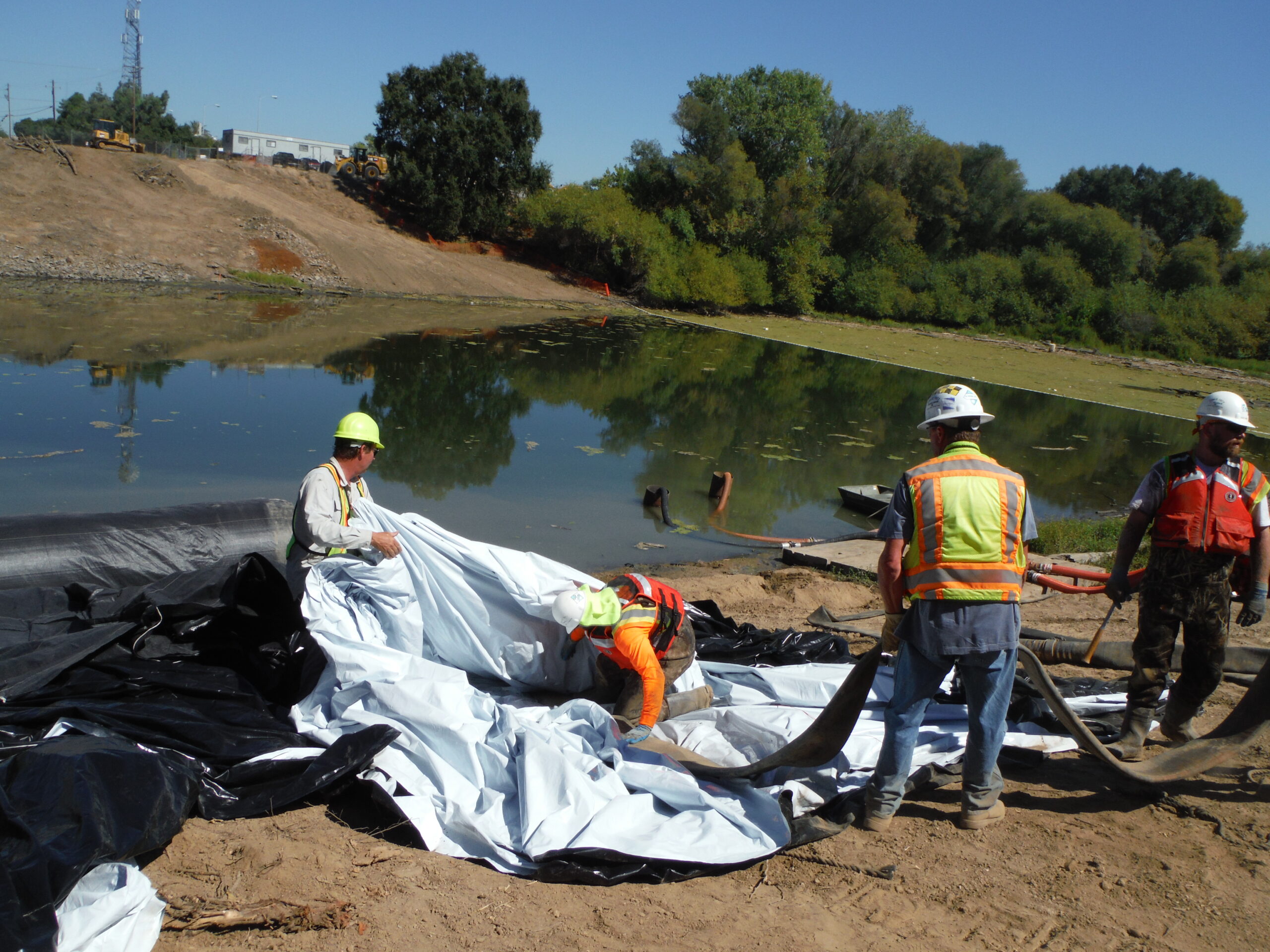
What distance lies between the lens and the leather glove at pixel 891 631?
3418mm

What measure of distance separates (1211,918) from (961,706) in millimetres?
1436

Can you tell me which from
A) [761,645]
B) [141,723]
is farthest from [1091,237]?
[141,723]

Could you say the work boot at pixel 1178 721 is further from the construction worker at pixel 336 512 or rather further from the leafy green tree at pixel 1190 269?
the leafy green tree at pixel 1190 269

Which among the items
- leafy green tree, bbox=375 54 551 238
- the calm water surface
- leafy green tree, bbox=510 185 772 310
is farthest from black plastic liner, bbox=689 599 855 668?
leafy green tree, bbox=375 54 551 238

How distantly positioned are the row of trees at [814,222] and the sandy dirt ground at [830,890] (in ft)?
116

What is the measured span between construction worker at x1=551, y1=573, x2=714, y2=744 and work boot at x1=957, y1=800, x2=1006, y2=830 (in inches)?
49.3

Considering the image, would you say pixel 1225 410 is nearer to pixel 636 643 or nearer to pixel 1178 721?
pixel 1178 721

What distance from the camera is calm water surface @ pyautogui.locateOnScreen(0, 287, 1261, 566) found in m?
8.69

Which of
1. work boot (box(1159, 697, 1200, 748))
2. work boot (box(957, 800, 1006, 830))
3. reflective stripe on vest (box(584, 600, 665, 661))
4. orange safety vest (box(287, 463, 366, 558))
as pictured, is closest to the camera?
work boot (box(957, 800, 1006, 830))

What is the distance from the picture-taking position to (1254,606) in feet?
12.9

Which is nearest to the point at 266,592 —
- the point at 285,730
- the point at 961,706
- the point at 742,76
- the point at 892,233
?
the point at 285,730

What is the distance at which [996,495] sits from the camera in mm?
3227

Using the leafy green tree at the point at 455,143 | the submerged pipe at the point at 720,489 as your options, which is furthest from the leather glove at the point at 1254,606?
the leafy green tree at the point at 455,143

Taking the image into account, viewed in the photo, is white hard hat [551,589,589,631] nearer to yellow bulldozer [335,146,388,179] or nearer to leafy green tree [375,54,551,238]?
leafy green tree [375,54,551,238]
